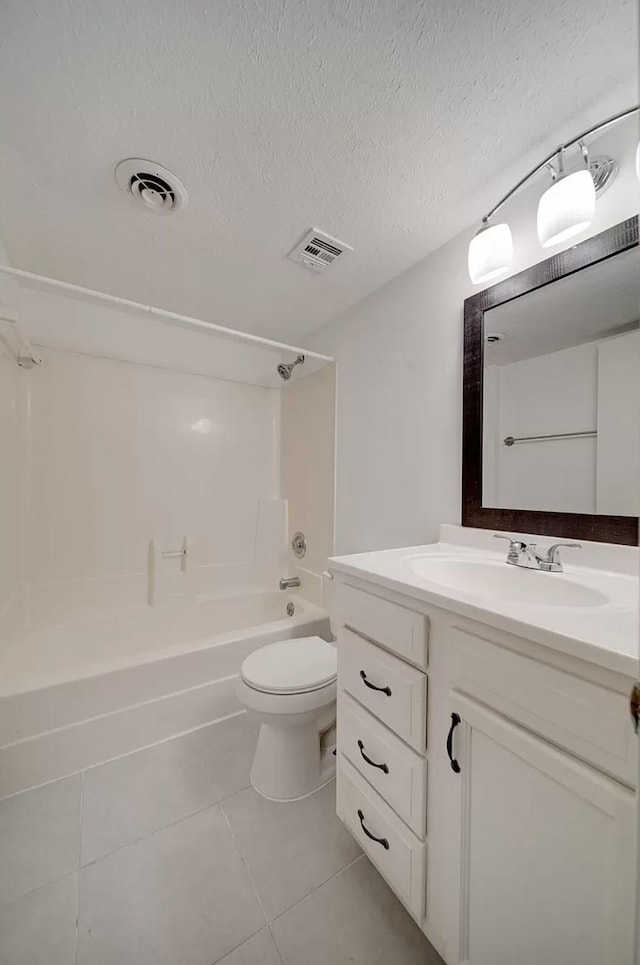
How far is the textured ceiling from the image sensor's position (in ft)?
2.40

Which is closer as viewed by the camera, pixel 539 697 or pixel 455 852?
pixel 539 697

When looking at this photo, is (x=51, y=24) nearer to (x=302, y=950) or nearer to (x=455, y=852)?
(x=455, y=852)

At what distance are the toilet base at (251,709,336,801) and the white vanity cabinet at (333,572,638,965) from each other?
340 mm

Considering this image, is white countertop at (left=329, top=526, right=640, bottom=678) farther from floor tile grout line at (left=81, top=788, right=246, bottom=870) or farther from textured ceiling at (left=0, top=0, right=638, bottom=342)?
textured ceiling at (left=0, top=0, right=638, bottom=342)

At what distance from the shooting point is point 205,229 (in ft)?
Result: 4.38

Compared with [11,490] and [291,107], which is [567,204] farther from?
[11,490]

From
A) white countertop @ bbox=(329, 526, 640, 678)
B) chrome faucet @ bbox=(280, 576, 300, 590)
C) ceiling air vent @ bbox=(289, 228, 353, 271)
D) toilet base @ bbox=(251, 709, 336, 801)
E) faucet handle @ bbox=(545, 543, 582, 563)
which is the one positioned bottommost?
toilet base @ bbox=(251, 709, 336, 801)

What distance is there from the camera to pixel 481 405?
124 centimetres

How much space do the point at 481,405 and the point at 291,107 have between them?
1014 millimetres

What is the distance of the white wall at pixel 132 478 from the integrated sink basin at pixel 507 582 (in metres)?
1.70

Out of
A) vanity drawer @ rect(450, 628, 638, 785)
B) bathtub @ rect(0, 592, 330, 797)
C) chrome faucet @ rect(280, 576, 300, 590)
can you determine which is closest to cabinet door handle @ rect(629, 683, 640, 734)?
vanity drawer @ rect(450, 628, 638, 785)

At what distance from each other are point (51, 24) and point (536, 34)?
1043 mm

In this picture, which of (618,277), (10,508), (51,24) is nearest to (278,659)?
(10,508)

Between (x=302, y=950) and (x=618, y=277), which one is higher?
(x=618, y=277)
